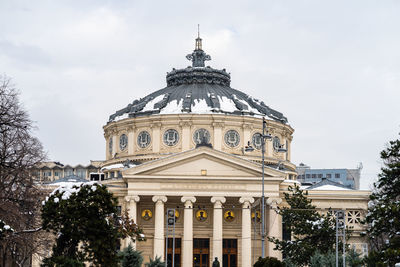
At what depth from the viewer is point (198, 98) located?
10500cm

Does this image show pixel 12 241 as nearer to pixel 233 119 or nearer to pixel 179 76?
pixel 233 119

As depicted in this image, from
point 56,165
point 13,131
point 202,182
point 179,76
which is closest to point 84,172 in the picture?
point 56,165

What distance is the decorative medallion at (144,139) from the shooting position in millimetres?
101812

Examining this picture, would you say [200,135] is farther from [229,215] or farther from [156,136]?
[229,215]

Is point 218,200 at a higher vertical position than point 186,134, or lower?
lower

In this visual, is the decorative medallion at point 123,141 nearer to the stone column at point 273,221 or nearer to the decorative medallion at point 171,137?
the decorative medallion at point 171,137

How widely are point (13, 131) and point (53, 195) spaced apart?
8.30 meters

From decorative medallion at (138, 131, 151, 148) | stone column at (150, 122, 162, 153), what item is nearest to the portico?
stone column at (150, 122, 162, 153)

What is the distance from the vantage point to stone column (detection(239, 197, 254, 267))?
85.9m

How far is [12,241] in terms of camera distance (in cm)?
5041

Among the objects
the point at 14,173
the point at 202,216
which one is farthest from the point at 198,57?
the point at 14,173

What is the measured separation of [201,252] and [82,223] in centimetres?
4920

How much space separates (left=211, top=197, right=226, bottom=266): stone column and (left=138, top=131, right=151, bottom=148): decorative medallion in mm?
17781

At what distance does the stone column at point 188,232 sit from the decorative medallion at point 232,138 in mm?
15378
